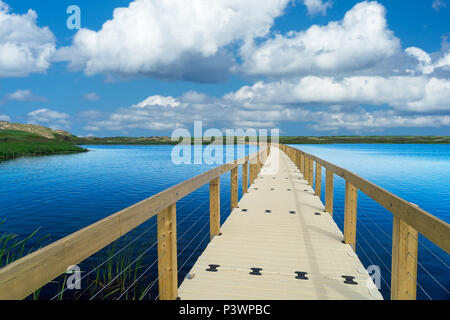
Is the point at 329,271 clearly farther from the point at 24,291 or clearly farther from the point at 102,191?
the point at 102,191

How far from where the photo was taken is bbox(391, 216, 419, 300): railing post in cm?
262

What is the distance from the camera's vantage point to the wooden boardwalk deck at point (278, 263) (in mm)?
3336

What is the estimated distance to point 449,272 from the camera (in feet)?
22.2

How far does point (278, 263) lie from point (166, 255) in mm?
1731

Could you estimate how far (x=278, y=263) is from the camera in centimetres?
409

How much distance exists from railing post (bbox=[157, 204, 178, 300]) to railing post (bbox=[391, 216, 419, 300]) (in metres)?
2.03

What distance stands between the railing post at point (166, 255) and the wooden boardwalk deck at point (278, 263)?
0.86 ft

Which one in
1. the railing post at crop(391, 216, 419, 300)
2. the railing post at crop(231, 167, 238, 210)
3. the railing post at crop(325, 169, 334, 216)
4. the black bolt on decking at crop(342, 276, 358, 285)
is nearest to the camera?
the railing post at crop(391, 216, 419, 300)

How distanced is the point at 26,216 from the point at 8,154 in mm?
31175

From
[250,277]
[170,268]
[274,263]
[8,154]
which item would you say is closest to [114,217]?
[170,268]

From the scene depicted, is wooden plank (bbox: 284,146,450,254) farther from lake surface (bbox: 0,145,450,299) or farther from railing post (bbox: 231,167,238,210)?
railing post (bbox: 231,167,238,210)

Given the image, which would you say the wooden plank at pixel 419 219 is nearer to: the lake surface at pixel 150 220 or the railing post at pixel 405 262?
the railing post at pixel 405 262

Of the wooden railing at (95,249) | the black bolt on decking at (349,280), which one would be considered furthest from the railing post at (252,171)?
the black bolt on decking at (349,280)

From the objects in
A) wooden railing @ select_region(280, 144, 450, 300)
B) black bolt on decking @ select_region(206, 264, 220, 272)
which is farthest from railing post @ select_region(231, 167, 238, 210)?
wooden railing @ select_region(280, 144, 450, 300)
